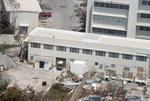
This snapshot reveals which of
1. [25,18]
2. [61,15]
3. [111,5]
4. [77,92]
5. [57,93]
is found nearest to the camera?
[77,92]

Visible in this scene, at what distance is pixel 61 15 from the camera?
74875 millimetres

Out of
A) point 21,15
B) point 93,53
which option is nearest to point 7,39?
point 21,15

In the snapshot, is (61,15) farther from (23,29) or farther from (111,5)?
(111,5)

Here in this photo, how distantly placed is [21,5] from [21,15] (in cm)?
167

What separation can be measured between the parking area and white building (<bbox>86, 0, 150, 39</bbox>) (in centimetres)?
784

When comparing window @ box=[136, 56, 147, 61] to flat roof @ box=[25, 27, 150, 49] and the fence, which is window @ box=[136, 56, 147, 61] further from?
the fence

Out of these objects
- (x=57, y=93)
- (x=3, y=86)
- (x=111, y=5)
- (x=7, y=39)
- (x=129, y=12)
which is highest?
(x=111, y=5)

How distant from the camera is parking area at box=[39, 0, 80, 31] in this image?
69.2 m

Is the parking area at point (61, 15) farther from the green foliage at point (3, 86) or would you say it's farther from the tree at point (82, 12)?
the green foliage at point (3, 86)

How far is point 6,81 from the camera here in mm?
44969

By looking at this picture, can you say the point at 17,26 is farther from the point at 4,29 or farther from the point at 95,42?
the point at 95,42

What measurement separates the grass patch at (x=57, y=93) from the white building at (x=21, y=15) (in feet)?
55.4

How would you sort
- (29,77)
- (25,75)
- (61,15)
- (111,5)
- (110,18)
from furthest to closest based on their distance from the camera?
(61,15) → (110,18) → (111,5) → (25,75) → (29,77)

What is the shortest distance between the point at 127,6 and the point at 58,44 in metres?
13.0
